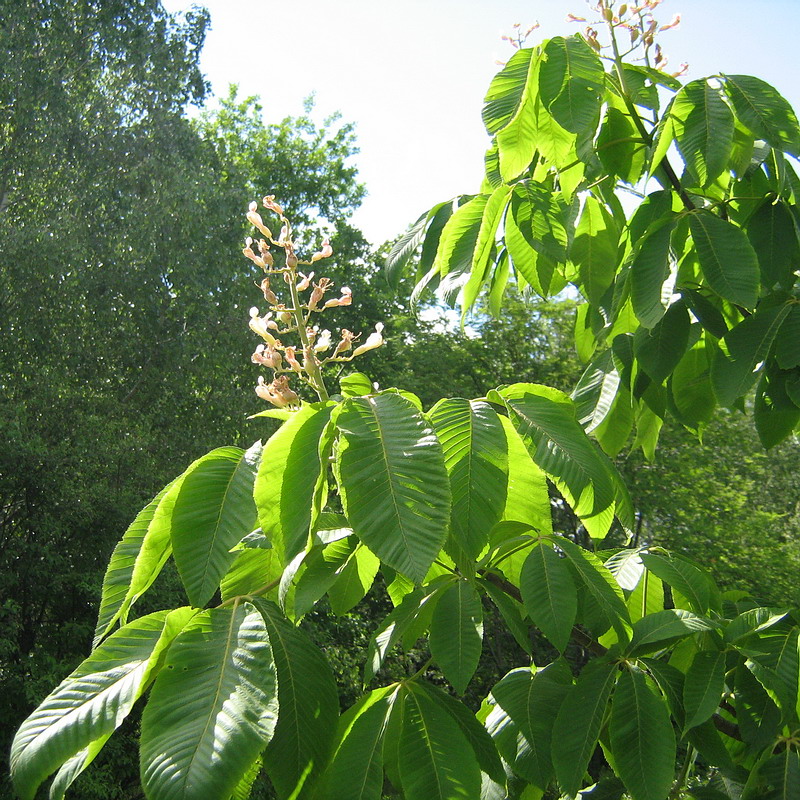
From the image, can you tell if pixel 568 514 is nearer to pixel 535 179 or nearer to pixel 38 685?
pixel 38 685

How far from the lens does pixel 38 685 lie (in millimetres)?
9258

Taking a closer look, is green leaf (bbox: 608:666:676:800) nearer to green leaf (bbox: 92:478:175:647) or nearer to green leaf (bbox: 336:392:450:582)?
green leaf (bbox: 336:392:450:582)

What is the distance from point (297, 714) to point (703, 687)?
24.8 inches

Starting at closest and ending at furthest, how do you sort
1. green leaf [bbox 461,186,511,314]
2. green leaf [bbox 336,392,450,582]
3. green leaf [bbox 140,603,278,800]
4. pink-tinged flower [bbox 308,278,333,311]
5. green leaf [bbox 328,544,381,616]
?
green leaf [bbox 140,603,278,800]
green leaf [bbox 336,392,450,582]
green leaf [bbox 328,544,381,616]
green leaf [bbox 461,186,511,314]
pink-tinged flower [bbox 308,278,333,311]

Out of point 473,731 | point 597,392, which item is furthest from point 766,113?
point 473,731

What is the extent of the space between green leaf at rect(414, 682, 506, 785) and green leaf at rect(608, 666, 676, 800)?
168 millimetres

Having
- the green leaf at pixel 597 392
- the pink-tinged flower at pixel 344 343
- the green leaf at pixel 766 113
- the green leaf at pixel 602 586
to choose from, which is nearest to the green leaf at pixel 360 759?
the green leaf at pixel 602 586

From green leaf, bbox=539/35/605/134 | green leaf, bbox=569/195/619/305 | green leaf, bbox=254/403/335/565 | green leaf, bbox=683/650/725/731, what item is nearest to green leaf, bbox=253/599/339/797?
green leaf, bbox=254/403/335/565

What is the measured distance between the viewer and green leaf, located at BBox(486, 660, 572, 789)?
1.26m

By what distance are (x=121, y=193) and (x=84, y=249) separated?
1604 mm

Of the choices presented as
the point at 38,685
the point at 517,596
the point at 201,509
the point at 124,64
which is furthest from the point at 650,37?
the point at 124,64

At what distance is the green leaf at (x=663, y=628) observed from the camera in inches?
48.4

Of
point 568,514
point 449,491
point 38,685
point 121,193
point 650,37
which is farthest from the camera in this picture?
point 568,514

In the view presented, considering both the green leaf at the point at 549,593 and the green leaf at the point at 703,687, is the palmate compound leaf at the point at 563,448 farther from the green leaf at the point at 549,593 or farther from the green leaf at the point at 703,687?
the green leaf at the point at 703,687
